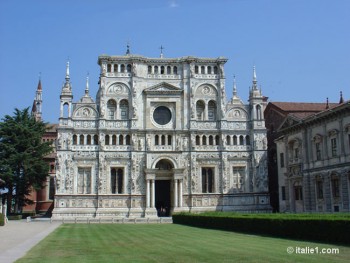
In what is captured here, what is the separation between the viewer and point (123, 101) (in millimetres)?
69938

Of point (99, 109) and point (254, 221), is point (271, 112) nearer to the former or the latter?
point (99, 109)

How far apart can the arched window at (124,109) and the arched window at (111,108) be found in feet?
3.15

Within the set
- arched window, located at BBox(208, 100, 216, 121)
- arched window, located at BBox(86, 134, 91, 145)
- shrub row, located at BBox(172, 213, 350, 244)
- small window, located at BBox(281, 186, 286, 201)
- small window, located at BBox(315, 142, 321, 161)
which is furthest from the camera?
arched window, located at BBox(208, 100, 216, 121)

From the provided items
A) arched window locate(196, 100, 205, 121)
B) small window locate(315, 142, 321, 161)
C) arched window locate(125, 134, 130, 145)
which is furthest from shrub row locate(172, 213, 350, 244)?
arched window locate(196, 100, 205, 121)

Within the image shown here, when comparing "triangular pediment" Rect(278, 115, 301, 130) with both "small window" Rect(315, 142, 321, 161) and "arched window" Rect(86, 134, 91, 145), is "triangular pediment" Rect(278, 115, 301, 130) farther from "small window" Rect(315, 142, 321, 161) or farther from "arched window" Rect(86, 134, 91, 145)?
"arched window" Rect(86, 134, 91, 145)

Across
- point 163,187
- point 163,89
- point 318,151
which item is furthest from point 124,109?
point 318,151

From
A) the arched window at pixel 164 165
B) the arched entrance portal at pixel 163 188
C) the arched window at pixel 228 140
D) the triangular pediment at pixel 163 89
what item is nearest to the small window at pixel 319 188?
the arched window at pixel 228 140

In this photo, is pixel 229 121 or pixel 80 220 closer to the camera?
pixel 80 220

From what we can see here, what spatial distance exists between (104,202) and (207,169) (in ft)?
53.0

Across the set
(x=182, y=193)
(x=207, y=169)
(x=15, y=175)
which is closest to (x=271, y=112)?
(x=207, y=169)

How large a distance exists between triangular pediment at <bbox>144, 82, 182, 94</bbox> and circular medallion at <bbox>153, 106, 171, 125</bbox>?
8.24ft

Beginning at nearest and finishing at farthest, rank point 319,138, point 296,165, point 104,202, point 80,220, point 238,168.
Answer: point 319,138
point 296,165
point 80,220
point 104,202
point 238,168

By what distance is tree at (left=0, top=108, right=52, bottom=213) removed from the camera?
6594 centimetres

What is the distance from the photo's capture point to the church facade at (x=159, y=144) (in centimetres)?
6612
